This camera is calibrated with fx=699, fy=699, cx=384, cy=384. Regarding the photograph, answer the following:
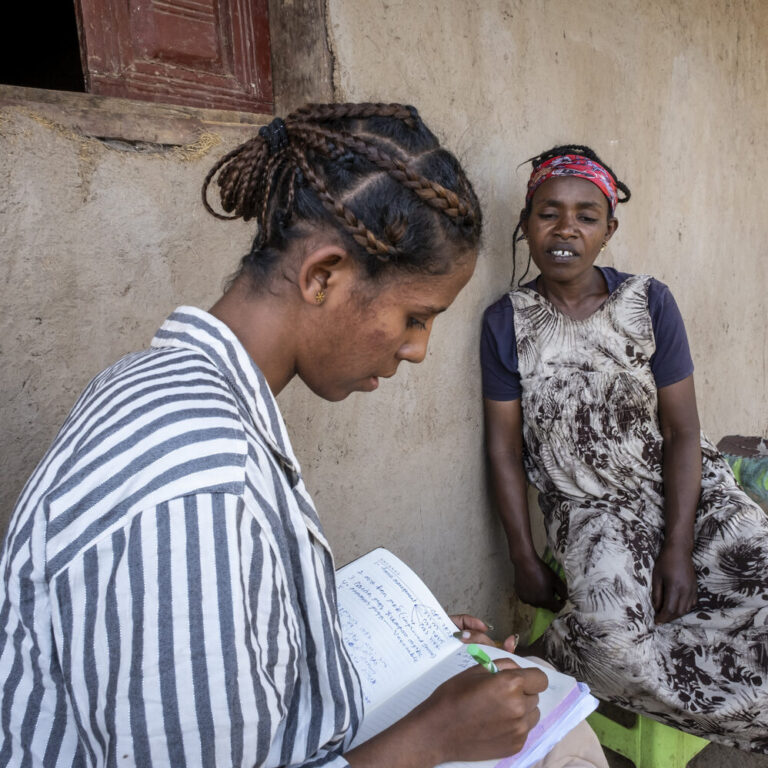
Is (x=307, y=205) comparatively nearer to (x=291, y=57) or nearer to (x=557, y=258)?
(x=291, y=57)

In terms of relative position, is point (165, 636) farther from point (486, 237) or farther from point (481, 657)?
point (486, 237)

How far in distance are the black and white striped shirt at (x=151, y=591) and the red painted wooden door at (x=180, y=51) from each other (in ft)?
3.32

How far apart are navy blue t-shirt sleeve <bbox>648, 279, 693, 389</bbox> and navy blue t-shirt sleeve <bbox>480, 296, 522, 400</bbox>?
42 centimetres

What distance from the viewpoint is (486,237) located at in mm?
2225

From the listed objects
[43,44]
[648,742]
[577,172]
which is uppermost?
[43,44]

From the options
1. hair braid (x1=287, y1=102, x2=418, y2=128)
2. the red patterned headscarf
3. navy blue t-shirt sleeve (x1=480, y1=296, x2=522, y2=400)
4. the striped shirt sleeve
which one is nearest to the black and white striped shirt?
the striped shirt sleeve

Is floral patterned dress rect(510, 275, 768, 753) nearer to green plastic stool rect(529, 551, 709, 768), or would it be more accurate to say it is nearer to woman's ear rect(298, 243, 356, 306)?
green plastic stool rect(529, 551, 709, 768)

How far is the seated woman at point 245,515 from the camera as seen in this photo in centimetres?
63

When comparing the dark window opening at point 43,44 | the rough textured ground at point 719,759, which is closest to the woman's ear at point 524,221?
the rough textured ground at point 719,759

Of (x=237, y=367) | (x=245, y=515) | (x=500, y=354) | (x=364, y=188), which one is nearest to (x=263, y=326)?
(x=237, y=367)

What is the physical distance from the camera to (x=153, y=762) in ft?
2.10

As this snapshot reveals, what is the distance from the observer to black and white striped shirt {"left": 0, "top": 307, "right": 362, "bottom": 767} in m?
0.63

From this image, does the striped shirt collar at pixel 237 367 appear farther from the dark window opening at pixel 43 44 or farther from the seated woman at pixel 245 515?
the dark window opening at pixel 43 44

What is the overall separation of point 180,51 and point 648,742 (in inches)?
81.9
